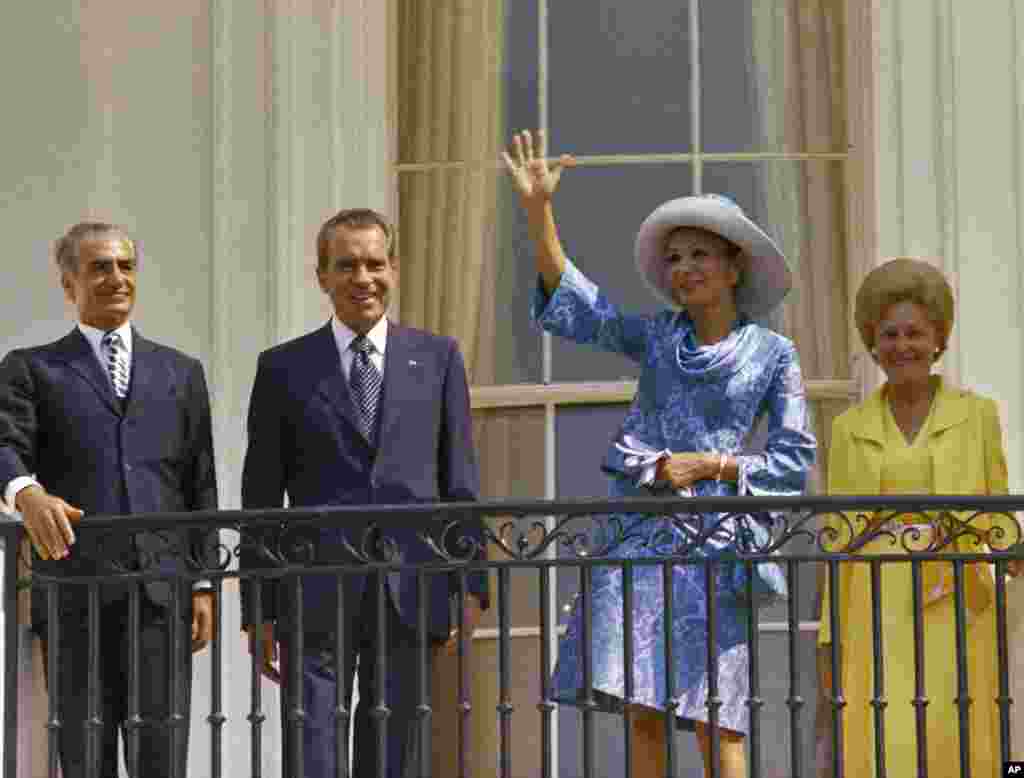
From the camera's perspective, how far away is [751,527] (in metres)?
9.52

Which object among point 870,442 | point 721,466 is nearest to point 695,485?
point 721,466

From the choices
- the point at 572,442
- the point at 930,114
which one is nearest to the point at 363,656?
the point at 572,442

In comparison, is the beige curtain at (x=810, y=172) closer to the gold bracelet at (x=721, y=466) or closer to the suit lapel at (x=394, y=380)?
the gold bracelet at (x=721, y=466)

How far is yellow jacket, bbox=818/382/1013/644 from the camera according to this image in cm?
977

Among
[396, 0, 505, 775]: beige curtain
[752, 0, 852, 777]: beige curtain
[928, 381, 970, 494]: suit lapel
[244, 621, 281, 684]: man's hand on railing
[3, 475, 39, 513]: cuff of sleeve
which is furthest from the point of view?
[396, 0, 505, 775]: beige curtain

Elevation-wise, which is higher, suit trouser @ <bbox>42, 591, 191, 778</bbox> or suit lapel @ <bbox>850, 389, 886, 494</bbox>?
suit lapel @ <bbox>850, 389, 886, 494</bbox>

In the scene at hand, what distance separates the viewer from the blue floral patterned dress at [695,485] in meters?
9.51

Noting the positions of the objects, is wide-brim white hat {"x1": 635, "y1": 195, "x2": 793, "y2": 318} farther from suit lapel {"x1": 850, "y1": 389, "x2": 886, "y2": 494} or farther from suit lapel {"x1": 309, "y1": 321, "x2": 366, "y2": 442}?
suit lapel {"x1": 309, "y1": 321, "x2": 366, "y2": 442}

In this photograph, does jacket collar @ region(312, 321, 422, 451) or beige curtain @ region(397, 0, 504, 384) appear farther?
beige curtain @ region(397, 0, 504, 384)

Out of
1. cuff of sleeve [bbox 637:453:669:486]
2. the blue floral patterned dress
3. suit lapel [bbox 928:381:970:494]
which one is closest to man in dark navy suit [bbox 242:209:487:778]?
the blue floral patterned dress

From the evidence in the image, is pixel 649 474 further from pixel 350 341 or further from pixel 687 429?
pixel 350 341

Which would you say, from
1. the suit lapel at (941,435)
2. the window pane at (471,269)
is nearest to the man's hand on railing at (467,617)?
the suit lapel at (941,435)

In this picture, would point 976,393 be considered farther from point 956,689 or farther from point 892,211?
point 956,689

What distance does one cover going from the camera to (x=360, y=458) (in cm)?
966
